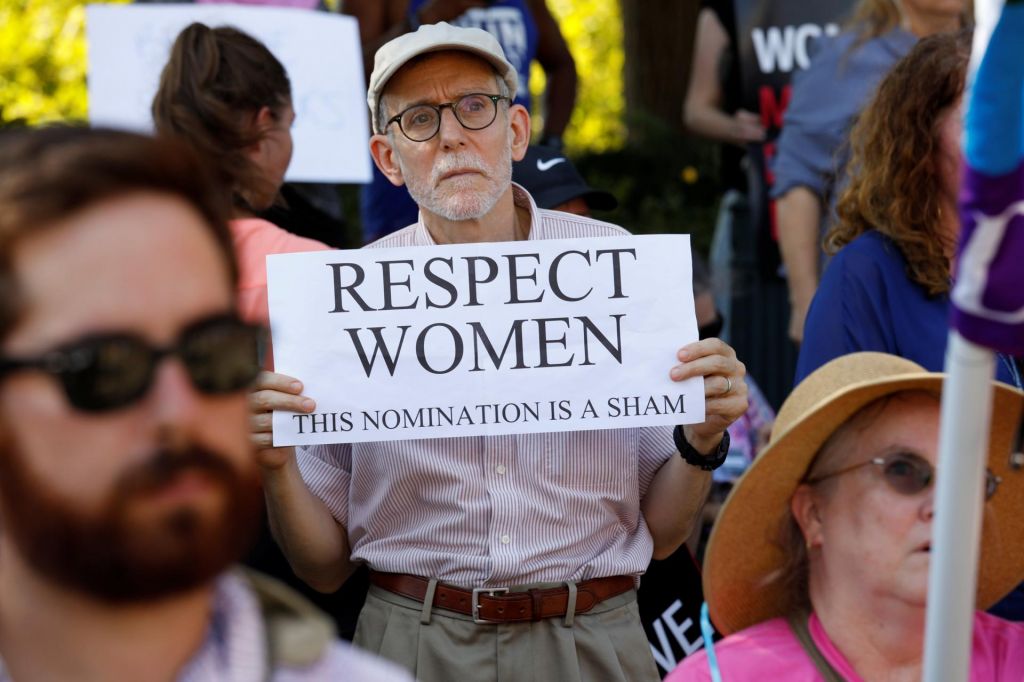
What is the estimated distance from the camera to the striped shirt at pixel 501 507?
3137 millimetres

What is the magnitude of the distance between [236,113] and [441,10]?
1684mm

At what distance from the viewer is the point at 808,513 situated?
2.76 metres

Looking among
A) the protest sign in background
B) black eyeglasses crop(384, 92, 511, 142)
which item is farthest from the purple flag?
the protest sign in background

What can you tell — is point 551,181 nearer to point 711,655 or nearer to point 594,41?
point 711,655

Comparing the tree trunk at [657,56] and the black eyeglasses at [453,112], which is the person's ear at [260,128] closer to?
the black eyeglasses at [453,112]

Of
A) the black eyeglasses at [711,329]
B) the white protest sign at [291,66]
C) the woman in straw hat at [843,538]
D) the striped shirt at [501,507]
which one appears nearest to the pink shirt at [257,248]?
the striped shirt at [501,507]

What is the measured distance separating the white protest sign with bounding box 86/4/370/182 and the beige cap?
4.51ft

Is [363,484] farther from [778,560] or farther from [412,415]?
[778,560]

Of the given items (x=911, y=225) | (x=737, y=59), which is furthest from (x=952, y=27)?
(x=911, y=225)

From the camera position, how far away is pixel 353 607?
3527mm

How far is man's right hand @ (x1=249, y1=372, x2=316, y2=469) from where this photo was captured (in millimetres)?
3049

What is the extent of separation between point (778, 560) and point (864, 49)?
109 inches

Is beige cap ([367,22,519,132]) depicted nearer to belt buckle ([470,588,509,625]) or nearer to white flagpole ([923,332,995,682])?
belt buckle ([470,588,509,625])

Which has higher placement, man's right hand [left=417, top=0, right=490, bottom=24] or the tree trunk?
man's right hand [left=417, top=0, right=490, bottom=24]
